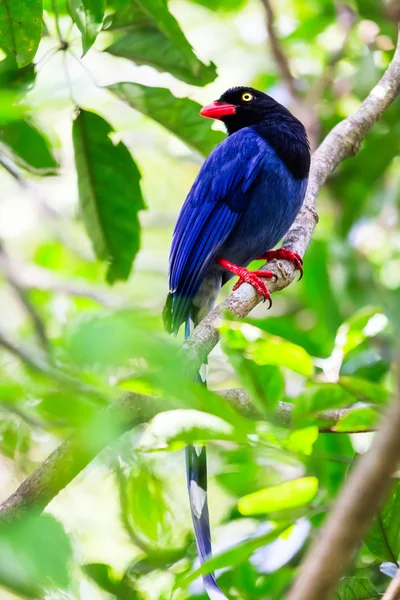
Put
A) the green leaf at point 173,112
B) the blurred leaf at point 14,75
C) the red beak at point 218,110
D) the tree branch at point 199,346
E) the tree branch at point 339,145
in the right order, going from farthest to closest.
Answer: the red beak at point 218,110 < the tree branch at point 339,145 < the green leaf at point 173,112 < the blurred leaf at point 14,75 < the tree branch at point 199,346

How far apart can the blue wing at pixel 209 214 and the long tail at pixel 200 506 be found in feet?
2.14

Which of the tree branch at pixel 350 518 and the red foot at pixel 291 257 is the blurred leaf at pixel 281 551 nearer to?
the red foot at pixel 291 257

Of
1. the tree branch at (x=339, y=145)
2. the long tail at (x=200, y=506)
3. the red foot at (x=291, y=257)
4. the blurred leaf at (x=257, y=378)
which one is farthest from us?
the red foot at (x=291, y=257)

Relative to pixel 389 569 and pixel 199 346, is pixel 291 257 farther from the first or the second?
pixel 389 569

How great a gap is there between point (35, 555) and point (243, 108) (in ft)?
14.4

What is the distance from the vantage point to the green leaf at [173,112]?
354cm

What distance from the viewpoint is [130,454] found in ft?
5.59

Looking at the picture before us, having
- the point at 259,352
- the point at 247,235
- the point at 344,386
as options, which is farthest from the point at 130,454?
the point at 247,235

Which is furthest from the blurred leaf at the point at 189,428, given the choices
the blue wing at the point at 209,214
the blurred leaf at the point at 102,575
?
the blue wing at the point at 209,214

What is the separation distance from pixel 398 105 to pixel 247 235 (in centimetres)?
185

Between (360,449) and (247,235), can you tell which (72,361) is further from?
(247,235)

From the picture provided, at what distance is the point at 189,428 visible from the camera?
1588mm

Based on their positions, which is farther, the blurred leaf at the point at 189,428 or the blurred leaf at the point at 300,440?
the blurred leaf at the point at 300,440

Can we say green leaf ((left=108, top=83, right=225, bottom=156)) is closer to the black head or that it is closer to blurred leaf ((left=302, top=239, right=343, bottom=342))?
the black head
